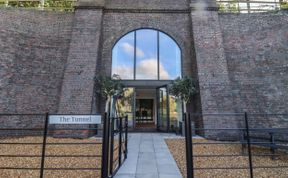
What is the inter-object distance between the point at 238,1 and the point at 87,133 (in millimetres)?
11013

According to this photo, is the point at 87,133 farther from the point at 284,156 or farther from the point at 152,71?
the point at 284,156

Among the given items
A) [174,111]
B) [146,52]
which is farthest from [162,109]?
[146,52]

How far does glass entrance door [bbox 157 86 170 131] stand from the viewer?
31.4 ft

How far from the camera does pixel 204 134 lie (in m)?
7.82

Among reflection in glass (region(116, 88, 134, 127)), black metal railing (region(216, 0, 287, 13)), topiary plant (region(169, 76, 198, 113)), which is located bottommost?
reflection in glass (region(116, 88, 134, 127))

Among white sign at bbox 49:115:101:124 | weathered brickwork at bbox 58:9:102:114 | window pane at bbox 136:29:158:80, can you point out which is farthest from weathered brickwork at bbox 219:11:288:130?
white sign at bbox 49:115:101:124

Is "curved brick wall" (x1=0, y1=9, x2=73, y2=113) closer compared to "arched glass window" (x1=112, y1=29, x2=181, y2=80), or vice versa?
"curved brick wall" (x1=0, y1=9, x2=73, y2=113)

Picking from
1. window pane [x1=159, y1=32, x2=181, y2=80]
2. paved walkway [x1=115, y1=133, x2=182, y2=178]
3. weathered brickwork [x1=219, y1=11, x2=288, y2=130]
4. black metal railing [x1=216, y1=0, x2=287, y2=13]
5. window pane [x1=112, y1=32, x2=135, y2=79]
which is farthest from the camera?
black metal railing [x1=216, y1=0, x2=287, y2=13]

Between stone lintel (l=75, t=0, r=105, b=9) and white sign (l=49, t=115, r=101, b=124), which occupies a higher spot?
stone lintel (l=75, t=0, r=105, b=9)

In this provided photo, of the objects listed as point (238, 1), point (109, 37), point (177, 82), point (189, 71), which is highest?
point (238, 1)

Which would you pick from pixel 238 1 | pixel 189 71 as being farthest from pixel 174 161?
Result: pixel 238 1

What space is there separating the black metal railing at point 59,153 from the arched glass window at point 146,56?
368 cm

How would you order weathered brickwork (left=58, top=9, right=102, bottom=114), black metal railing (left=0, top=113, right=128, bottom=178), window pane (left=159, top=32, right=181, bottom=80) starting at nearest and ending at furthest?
1. black metal railing (left=0, top=113, right=128, bottom=178)
2. weathered brickwork (left=58, top=9, right=102, bottom=114)
3. window pane (left=159, top=32, right=181, bottom=80)

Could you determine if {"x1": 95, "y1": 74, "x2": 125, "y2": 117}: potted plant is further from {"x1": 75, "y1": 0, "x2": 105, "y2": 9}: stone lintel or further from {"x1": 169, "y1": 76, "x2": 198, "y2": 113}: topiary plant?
{"x1": 75, "y1": 0, "x2": 105, "y2": 9}: stone lintel
